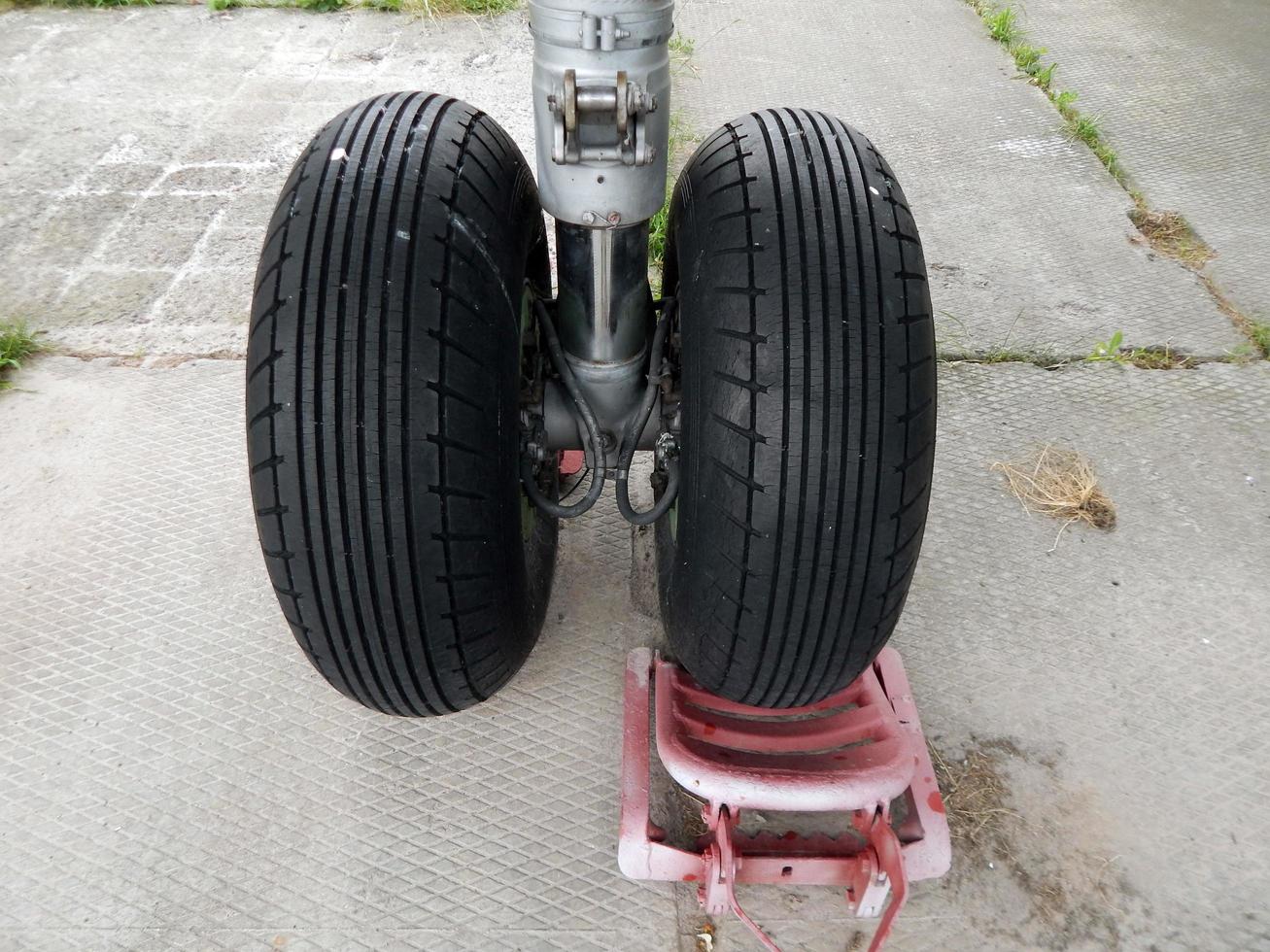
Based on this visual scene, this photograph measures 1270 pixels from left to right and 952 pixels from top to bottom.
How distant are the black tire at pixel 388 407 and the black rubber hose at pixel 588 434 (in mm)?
166

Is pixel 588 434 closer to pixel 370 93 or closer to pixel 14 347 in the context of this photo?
pixel 14 347

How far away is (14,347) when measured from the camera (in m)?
2.82

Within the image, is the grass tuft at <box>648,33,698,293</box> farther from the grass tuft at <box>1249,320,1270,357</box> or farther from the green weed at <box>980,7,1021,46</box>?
the grass tuft at <box>1249,320,1270,357</box>

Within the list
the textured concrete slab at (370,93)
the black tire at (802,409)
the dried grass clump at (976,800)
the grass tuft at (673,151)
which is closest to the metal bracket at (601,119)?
→ the black tire at (802,409)

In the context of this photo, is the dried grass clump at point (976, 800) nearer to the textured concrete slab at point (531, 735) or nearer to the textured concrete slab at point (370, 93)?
the textured concrete slab at point (531, 735)

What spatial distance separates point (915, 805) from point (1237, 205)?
127 inches

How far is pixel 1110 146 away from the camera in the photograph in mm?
4113

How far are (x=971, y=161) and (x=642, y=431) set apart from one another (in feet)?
9.61

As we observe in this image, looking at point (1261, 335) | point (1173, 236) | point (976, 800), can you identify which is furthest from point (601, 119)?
point (1173, 236)

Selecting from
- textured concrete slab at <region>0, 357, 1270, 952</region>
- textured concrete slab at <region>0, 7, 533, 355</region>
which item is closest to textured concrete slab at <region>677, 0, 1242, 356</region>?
textured concrete slab at <region>0, 357, 1270, 952</region>

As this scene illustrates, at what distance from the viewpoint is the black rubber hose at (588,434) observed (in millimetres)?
1720

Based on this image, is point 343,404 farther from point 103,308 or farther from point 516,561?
point 103,308

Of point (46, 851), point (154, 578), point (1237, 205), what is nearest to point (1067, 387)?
point (1237, 205)

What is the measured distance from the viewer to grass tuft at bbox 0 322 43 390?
2.79m
